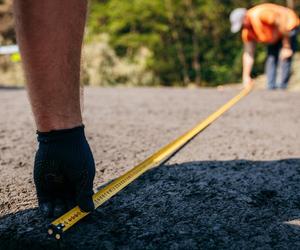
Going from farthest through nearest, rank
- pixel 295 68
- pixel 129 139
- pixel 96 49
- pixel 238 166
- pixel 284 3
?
pixel 284 3 < pixel 96 49 < pixel 295 68 < pixel 129 139 < pixel 238 166

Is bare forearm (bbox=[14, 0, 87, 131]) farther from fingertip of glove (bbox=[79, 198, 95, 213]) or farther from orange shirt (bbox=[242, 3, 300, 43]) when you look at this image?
orange shirt (bbox=[242, 3, 300, 43])

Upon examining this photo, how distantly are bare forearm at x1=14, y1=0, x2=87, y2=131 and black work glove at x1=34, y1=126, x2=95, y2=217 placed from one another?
35 mm

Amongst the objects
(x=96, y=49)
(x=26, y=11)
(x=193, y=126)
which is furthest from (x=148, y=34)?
(x=26, y=11)

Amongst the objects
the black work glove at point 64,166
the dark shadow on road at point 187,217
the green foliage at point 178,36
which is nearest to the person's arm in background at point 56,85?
the black work glove at point 64,166

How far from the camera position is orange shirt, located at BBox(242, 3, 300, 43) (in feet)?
17.7

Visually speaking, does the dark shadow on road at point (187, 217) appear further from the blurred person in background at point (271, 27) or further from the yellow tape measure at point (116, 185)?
the blurred person in background at point (271, 27)

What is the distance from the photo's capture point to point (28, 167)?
1685mm

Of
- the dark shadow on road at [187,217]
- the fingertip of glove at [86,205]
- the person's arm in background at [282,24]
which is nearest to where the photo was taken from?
the dark shadow on road at [187,217]

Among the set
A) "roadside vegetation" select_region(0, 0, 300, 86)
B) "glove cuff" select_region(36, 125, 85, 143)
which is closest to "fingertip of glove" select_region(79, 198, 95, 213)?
"glove cuff" select_region(36, 125, 85, 143)

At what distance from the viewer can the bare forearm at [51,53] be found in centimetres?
103

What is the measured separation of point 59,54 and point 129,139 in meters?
1.28

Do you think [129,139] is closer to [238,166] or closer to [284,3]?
[238,166]

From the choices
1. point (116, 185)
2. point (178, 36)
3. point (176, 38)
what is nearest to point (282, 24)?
point (116, 185)

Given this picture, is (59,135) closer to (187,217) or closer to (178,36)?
(187,217)
